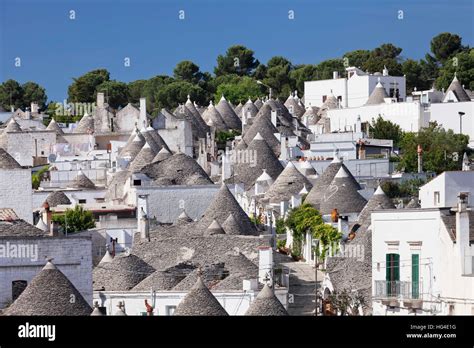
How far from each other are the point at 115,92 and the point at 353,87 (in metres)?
11.3

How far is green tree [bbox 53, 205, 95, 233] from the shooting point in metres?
37.4

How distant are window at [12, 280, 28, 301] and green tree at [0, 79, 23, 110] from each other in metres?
54.2

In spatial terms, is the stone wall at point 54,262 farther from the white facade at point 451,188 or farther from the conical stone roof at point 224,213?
the conical stone roof at point 224,213

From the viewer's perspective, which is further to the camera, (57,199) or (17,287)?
(57,199)

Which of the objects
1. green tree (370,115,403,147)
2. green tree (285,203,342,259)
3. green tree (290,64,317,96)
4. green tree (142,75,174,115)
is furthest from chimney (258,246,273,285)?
green tree (290,64,317,96)

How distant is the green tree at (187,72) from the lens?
75688 millimetres

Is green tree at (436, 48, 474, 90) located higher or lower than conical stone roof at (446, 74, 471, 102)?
higher

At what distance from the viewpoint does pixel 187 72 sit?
76875 mm

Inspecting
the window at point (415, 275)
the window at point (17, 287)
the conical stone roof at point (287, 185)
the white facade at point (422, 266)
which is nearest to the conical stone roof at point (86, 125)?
the conical stone roof at point (287, 185)

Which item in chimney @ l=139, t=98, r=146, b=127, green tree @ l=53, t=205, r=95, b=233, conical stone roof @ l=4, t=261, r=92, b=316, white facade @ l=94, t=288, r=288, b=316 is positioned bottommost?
white facade @ l=94, t=288, r=288, b=316

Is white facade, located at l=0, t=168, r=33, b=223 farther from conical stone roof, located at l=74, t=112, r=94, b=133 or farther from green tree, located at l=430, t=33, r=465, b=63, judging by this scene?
green tree, located at l=430, t=33, r=465, b=63

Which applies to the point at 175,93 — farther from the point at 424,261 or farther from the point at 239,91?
the point at 424,261


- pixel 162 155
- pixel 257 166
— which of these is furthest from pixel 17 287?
pixel 257 166

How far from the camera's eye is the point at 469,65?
222ft
